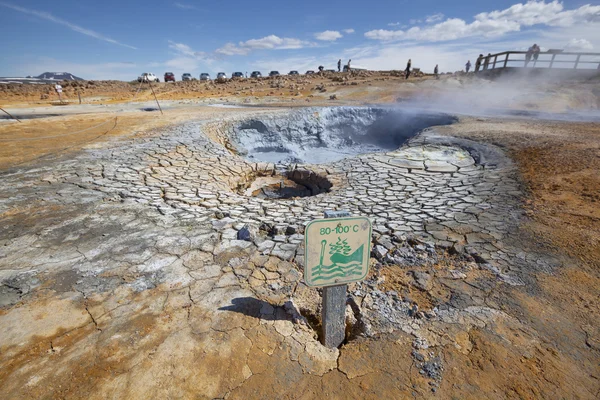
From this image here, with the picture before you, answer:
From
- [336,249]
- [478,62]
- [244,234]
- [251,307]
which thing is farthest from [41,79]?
[478,62]

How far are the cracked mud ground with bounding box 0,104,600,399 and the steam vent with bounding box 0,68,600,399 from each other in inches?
0.7

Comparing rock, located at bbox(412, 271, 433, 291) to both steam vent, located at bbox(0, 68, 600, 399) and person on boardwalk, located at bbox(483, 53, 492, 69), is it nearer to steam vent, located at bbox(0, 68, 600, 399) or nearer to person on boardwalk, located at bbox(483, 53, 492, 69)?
steam vent, located at bbox(0, 68, 600, 399)

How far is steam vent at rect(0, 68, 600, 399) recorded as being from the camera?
195 centimetres

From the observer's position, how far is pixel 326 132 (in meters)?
14.1

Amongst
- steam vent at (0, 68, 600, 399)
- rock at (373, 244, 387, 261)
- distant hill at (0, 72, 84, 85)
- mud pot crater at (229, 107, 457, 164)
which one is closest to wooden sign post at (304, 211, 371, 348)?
steam vent at (0, 68, 600, 399)

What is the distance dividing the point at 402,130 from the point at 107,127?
1205 cm

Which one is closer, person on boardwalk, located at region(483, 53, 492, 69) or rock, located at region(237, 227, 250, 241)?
rock, located at region(237, 227, 250, 241)

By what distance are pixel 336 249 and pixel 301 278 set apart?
1194 mm

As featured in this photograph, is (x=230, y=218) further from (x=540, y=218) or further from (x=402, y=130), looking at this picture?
(x=402, y=130)

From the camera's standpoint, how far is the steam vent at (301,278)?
195 cm

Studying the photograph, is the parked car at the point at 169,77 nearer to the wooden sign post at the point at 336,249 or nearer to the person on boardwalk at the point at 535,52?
the person on boardwalk at the point at 535,52

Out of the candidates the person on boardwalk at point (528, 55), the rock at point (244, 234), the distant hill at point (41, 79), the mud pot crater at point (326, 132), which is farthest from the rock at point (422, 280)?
the person on boardwalk at point (528, 55)

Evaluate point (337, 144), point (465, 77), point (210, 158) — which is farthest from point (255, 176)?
point (465, 77)

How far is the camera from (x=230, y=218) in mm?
4211
